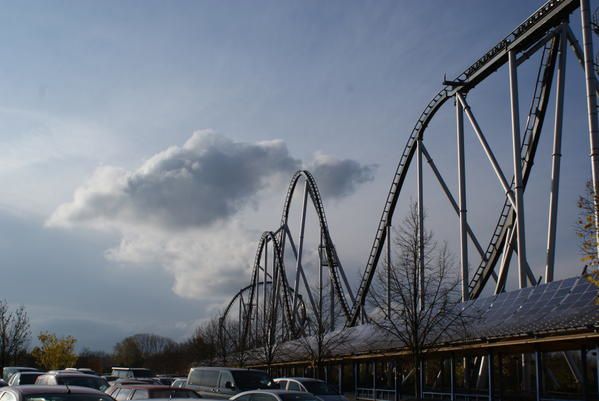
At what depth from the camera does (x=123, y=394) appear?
16844mm

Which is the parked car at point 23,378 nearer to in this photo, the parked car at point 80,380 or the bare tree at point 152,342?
the parked car at point 80,380

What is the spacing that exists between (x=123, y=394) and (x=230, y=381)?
4882 mm

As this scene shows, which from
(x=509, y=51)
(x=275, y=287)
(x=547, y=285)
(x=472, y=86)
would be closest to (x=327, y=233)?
(x=275, y=287)

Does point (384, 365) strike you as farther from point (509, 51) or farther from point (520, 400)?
point (509, 51)

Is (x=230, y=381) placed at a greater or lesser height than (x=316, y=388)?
greater

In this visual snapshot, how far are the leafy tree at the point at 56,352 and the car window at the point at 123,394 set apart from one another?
59.5m

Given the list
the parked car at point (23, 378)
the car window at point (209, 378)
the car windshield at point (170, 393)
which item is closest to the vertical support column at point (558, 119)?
the car window at point (209, 378)

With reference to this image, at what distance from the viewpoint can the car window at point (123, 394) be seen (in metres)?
16.6

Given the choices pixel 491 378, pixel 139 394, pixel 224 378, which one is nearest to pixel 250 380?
pixel 224 378

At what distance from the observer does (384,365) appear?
38625mm

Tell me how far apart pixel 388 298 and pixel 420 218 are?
4.84m

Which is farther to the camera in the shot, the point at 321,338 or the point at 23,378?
the point at 321,338

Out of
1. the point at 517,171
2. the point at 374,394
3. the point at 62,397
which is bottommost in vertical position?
the point at 374,394

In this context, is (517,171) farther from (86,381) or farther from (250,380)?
(86,381)
